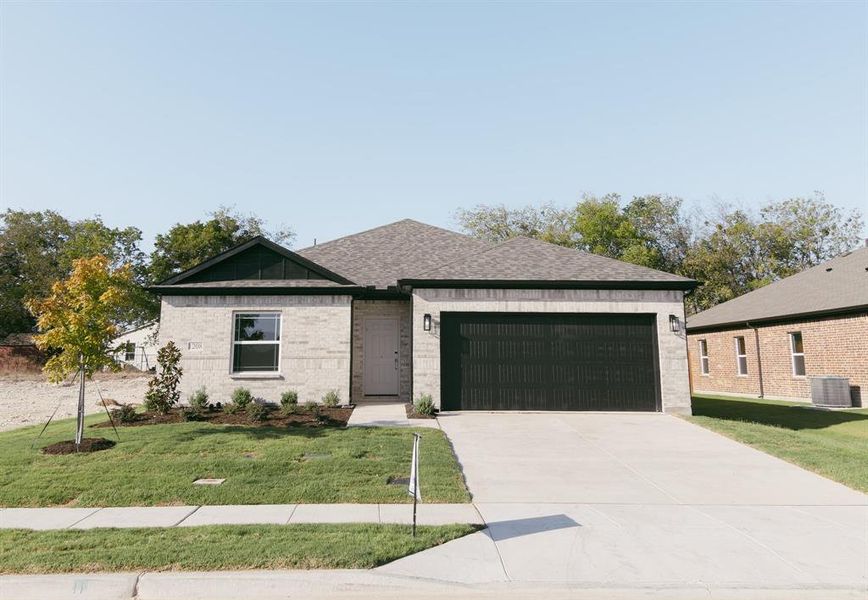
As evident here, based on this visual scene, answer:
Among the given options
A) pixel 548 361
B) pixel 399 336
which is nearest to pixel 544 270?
pixel 548 361

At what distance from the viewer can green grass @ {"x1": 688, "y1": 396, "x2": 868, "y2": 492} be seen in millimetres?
7916

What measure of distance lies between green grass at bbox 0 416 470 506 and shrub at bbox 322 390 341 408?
8.71 ft

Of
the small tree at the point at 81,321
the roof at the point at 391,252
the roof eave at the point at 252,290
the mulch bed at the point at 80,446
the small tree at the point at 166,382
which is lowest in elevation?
the mulch bed at the point at 80,446

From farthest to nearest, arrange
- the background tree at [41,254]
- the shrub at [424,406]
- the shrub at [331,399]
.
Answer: the background tree at [41,254], the shrub at [331,399], the shrub at [424,406]

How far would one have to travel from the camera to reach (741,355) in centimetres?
2214

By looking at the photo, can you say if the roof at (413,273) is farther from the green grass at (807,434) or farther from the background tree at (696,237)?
the background tree at (696,237)

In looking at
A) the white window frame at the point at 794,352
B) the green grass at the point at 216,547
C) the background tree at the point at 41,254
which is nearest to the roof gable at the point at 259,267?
the green grass at the point at 216,547

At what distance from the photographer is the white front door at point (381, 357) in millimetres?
14992

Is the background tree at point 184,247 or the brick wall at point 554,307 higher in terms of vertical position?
the background tree at point 184,247

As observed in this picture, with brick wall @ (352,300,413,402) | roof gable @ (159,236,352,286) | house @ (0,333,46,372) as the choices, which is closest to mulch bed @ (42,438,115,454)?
roof gable @ (159,236,352,286)

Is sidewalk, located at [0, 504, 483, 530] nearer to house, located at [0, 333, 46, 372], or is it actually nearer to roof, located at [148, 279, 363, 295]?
roof, located at [148, 279, 363, 295]

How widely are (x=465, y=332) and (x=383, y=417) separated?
10.6ft

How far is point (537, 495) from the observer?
656 cm

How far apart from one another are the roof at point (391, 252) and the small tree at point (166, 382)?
550cm
